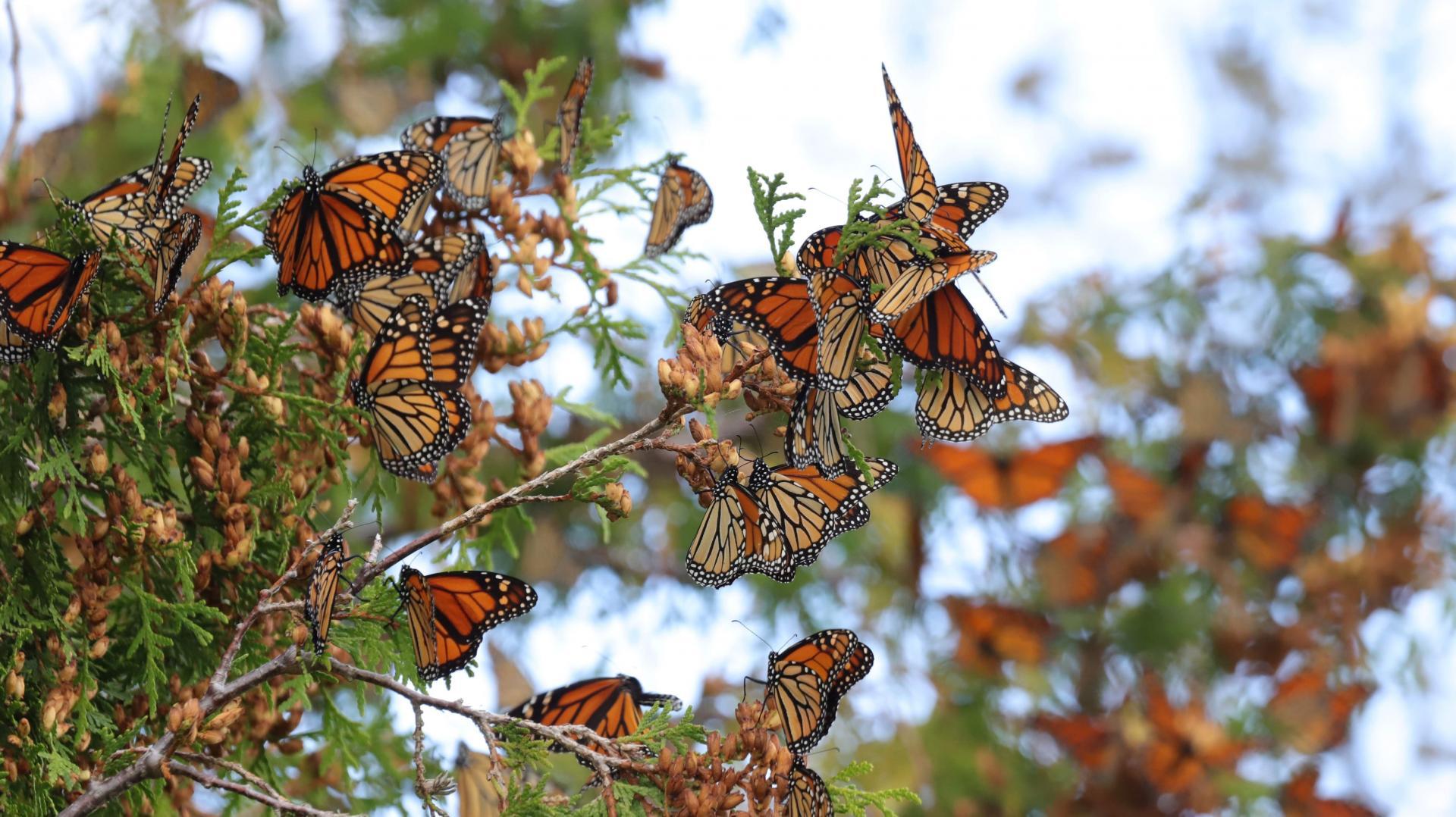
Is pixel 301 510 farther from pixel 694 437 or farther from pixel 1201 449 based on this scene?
pixel 1201 449

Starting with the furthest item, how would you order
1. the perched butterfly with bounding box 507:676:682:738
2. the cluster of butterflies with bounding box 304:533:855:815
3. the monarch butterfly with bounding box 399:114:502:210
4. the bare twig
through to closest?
the monarch butterfly with bounding box 399:114:502:210 → the perched butterfly with bounding box 507:676:682:738 → the cluster of butterflies with bounding box 304:533:855:815 → the bare twig

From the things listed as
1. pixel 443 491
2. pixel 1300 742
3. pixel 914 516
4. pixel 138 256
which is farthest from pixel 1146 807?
pixel 138 256

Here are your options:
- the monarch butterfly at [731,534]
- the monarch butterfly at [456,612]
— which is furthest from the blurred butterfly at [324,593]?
the monarch butterfly at [731,534]

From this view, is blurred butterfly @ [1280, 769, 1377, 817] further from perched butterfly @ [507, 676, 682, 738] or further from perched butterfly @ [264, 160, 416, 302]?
perched butterfly @ [264, 160, 416, 302]

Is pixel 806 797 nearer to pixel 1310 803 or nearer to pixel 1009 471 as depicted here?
pixel 1009 471

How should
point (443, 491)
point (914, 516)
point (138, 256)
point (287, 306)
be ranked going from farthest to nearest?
point (914, 516)
point (287, 306)
point (443, 491)
point (138, 256)

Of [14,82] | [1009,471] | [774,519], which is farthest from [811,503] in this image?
[1009,471]

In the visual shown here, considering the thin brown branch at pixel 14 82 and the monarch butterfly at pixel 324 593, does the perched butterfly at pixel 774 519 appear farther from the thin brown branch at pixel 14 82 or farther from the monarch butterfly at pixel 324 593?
the thin brown branch at pixel 14 82

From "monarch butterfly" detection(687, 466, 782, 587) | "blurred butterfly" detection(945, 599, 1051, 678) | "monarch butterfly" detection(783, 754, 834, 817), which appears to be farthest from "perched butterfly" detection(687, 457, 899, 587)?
"blurred butterfly" detection(945, 599, 1051, 678)
